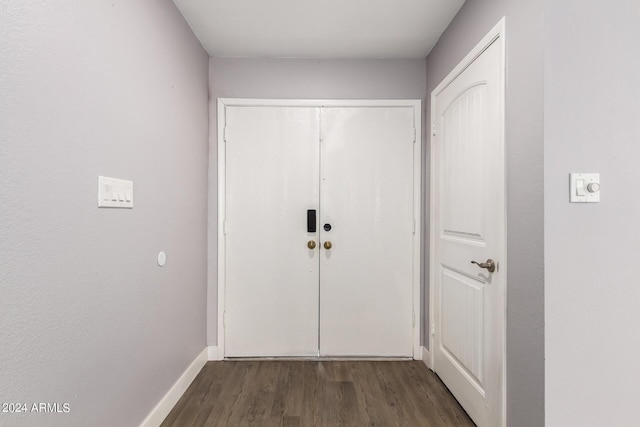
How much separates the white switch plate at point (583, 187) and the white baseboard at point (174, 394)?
222cm

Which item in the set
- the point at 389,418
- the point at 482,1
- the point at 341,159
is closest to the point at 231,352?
the point at 389,418

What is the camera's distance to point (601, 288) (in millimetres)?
1352

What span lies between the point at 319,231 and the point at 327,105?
101 cm

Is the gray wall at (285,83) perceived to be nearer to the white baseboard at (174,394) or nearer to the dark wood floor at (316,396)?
the white baseboard at (174,394)

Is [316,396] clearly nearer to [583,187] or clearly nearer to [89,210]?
[89,210]

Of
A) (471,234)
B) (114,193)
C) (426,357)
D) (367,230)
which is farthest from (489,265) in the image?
(114,193)

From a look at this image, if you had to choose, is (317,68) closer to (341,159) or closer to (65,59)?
(341,159)

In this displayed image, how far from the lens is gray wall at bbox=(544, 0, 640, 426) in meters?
1.34

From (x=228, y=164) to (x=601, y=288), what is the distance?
243 centimetres

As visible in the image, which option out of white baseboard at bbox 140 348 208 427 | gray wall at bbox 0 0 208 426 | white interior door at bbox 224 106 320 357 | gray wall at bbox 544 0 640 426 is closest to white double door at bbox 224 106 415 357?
white interior door at bbox 224 106 320 357

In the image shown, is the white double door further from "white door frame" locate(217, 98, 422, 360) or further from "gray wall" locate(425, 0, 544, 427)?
"gray wall" locate(425, 0, 544, 427)

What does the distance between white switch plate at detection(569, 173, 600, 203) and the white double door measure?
1502mm

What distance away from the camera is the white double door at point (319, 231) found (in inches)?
110

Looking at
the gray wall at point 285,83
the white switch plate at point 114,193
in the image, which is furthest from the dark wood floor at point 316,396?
the white switch plate at point 114,193
